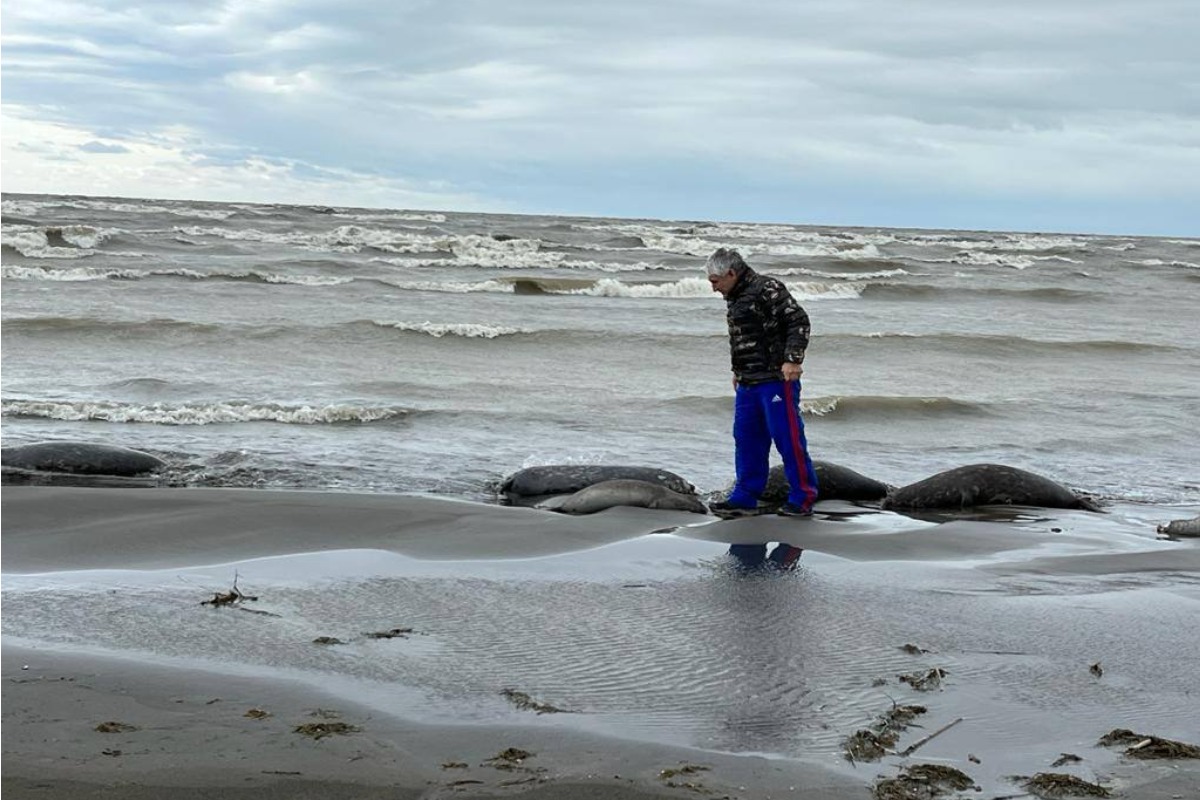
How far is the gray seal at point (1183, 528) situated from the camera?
8836 mm

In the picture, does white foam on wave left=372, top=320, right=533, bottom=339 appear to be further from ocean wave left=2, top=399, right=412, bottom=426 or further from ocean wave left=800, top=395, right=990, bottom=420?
ocean wave left=2, top=399, right=412, bottom=426

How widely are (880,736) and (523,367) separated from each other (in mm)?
13750

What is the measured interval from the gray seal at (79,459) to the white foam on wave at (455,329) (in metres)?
10.5

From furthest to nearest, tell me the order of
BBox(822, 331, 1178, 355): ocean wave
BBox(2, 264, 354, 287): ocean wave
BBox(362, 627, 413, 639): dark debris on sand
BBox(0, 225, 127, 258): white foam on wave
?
BBox(0, 225, 127, 258): white foam on wave
BBox(2, 264, 354, 287): ocean wave
BBox(822, 331, 1178, 355): ocean wave
BBox(362, 627, 413, 639): dark debris on sand

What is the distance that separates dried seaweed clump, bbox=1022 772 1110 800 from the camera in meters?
3.95

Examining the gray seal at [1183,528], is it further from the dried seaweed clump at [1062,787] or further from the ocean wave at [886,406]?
the ocean wave at [886,406]

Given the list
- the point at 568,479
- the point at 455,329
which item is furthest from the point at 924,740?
the point at 455,329

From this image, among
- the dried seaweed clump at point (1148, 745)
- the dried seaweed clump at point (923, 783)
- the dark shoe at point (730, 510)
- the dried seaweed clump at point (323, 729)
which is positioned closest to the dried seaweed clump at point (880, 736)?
the dried seaweed clump at point (923, 783)

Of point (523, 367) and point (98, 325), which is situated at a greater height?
point (98, 325)

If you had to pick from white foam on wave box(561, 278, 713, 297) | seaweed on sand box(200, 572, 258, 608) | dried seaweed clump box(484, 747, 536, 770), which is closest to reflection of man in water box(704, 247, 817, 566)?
seaweed on sand box(200, 572, 258, 608)

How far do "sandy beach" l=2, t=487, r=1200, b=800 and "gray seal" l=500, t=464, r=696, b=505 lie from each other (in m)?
1.05

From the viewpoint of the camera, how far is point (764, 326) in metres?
9.34

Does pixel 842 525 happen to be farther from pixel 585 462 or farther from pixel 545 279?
pixel 545 279

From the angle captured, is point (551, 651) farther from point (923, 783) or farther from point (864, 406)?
point (864, 406)
